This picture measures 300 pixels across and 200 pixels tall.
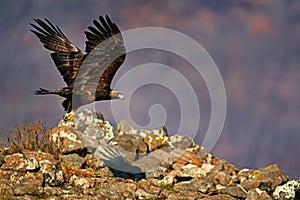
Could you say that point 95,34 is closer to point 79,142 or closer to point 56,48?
point 56,48

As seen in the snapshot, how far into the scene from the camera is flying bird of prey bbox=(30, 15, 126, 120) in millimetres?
13375

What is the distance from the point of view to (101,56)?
45.6ft

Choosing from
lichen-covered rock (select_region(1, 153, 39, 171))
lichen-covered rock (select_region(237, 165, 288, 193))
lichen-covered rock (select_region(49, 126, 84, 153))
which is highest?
lichen-covered rock (select_region(237, 165, 288, 193))

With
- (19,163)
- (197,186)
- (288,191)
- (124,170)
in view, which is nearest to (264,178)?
(288,191)

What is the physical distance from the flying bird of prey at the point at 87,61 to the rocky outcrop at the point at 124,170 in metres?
1.92

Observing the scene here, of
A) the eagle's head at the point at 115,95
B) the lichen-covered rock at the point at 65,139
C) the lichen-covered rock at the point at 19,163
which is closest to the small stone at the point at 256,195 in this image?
the eagle's head at the point at 115,95

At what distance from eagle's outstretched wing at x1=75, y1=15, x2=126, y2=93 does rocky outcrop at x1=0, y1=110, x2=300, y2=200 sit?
2780 mm

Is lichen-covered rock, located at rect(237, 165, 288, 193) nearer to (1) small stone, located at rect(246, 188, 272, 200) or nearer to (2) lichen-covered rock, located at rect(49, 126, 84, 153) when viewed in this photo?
(1) small stone, located at rect(246, 188, 272, 200)

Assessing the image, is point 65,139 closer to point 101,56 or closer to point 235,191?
point 101,56

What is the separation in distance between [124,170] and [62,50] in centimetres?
476

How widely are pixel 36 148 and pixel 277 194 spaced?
7.80 m

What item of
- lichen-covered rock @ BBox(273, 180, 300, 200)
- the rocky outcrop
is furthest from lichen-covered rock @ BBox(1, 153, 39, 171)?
lichen-covered rock @ BBox(273, 180, 300, 200)

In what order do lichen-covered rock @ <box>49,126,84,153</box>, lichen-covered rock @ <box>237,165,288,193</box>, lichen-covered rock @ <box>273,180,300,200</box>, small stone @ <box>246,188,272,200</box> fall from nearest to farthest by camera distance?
small stone @ <box>246,188,272,200</box> < lichen-covered rock @ <box>273,180,300,200</box> < lichen-covered rock @ <box>237,165,288,193</box> < lichen-covered rock @ <box>49,126,84,153</box>

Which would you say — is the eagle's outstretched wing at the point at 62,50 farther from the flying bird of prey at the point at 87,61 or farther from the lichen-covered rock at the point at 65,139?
the lichen-covered rock at the point at 65,139
